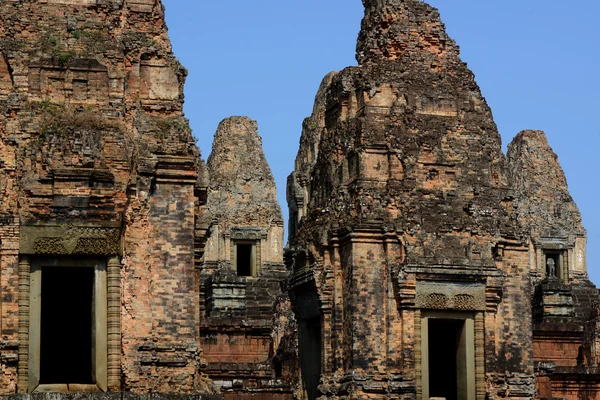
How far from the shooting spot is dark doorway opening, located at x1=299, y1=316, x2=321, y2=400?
1168 inches

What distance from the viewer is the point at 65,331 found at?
23781 mm

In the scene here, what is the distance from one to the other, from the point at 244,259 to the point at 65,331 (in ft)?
60.1

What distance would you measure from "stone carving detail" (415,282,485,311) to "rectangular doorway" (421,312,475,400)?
7.4 inches

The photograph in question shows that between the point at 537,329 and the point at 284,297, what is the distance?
540 cm

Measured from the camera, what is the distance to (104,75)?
23109 millimetres

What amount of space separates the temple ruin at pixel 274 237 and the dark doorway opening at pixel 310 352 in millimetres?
39

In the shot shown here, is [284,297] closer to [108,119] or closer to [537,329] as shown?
[537,329]

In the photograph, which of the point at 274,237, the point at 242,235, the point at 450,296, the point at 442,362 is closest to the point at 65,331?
the point at 450,296

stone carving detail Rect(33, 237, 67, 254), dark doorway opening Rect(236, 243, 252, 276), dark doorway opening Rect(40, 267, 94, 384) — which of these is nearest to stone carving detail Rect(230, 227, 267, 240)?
dark doorway opening Rect(236, 243, 252, 276)

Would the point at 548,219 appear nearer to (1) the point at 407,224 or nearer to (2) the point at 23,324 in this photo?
(1) the point at 407,224

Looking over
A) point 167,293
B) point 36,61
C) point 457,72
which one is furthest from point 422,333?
point 36,61

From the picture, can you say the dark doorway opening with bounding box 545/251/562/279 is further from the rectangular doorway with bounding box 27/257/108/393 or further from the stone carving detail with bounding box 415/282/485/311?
the rectangular doorway with bounding box 27/257/108/393

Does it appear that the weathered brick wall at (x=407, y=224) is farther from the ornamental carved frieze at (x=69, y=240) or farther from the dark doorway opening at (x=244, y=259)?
the dark doorway opening at (x=244, y=259)

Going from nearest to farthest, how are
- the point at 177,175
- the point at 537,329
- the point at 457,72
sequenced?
the point at 177,175 → the point at 457,72 → the point at 537,329
